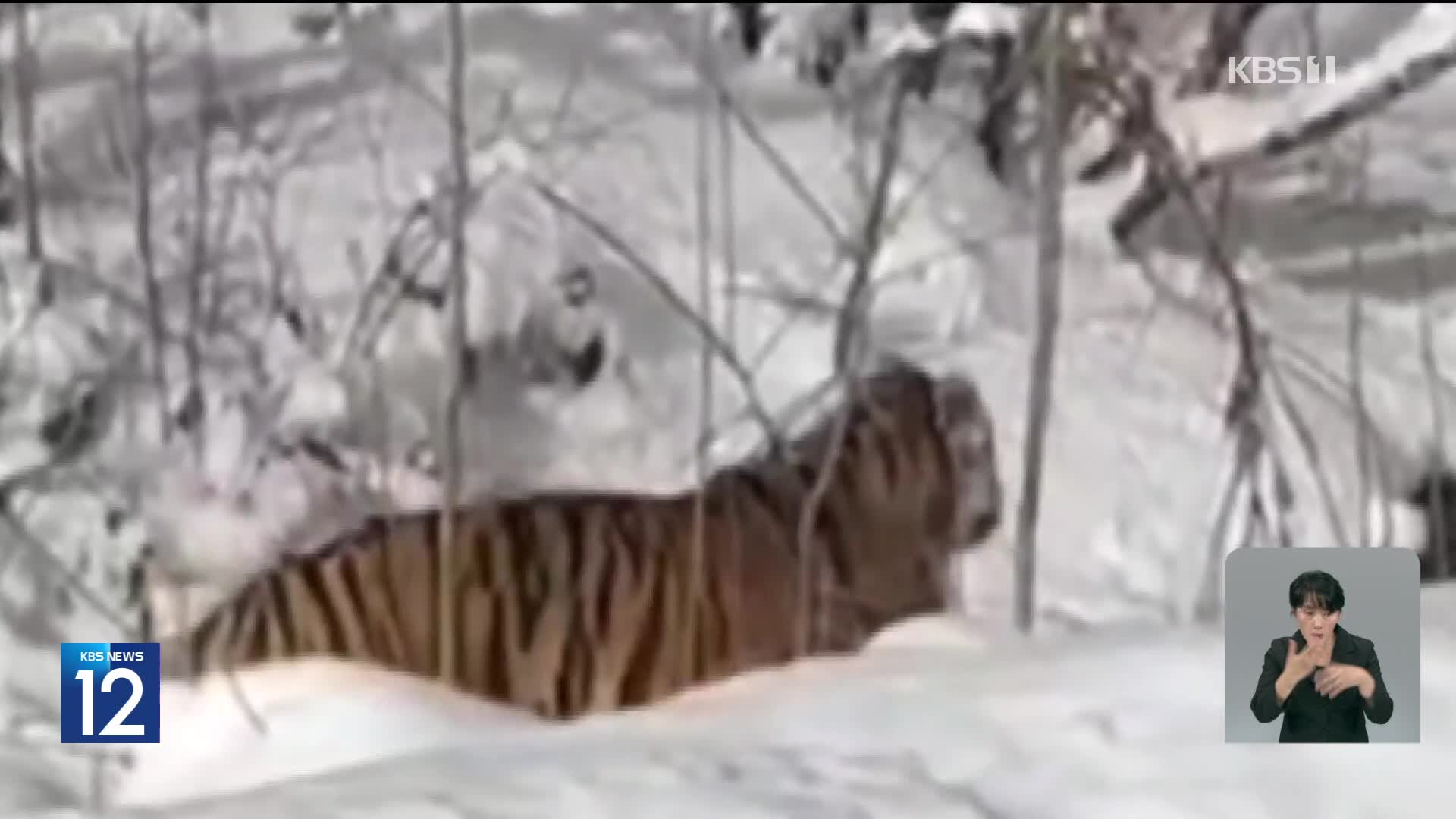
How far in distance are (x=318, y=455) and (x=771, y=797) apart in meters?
0.38

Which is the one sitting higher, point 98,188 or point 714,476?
point 98,188

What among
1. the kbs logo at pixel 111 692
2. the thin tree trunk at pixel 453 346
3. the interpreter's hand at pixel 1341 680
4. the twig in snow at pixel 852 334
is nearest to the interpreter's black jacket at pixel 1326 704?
the interpreter's hand at pixel 1341 680

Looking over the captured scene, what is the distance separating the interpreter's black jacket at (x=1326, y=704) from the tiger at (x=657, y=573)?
0.65 feet

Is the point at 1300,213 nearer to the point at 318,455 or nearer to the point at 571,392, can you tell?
the point at 571,392

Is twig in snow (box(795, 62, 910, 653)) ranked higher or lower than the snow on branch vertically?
lower

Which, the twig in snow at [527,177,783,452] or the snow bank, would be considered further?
the twig in snow at [527,177,783,452]

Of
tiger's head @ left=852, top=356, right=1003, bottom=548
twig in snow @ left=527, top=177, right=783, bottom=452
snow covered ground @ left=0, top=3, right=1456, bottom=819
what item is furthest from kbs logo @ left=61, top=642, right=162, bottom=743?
tiger's head @ left=852, top=356, right=1003, bottom=548

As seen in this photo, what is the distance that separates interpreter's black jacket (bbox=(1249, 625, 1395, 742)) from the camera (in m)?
Result: 0.73

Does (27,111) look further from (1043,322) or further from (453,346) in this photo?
(1043,322)

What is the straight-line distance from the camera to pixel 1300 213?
2.78 feet

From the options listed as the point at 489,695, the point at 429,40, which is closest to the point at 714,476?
the point at 489,695

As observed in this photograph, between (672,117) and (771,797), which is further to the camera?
(672,117)

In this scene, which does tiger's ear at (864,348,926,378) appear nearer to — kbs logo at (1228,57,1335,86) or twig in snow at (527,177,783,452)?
twig in snow at (527,177,783,452)

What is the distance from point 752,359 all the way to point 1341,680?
0.43 metres
